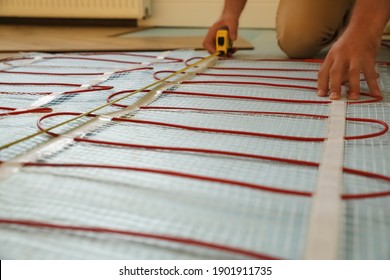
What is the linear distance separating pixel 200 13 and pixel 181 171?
2.63m

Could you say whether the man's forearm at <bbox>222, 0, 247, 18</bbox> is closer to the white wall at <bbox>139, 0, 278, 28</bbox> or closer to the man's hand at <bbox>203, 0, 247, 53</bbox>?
the man's hand at <bbox>203, 0, 247, 53</bbox>

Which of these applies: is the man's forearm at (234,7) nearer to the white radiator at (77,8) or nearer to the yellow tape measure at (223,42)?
the yellow tape measure at (223,42)

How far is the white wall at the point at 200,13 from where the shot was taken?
313 cm

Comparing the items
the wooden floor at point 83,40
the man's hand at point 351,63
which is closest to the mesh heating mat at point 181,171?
the man's hand at point 351,63

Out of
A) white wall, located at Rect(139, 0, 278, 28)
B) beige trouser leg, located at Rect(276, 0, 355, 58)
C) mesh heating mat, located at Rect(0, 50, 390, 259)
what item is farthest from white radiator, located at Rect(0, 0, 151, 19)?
mesh heating mat, located at Rect(0, 50, 390, 259)

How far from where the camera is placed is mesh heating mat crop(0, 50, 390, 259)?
57cm

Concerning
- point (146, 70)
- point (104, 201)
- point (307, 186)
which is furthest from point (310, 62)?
point (104, 201)

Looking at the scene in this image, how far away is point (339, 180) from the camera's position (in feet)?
2.35

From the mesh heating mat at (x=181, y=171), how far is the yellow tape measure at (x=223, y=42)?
0.47 m

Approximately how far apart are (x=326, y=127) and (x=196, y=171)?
0.37m

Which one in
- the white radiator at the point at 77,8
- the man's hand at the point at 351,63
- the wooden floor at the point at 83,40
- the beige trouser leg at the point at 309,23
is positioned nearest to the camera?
the man's hand at the point at 351,63

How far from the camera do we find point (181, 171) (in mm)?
759

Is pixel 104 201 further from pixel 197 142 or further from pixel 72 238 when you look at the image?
pixel 197 142

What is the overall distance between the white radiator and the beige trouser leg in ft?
4.99
